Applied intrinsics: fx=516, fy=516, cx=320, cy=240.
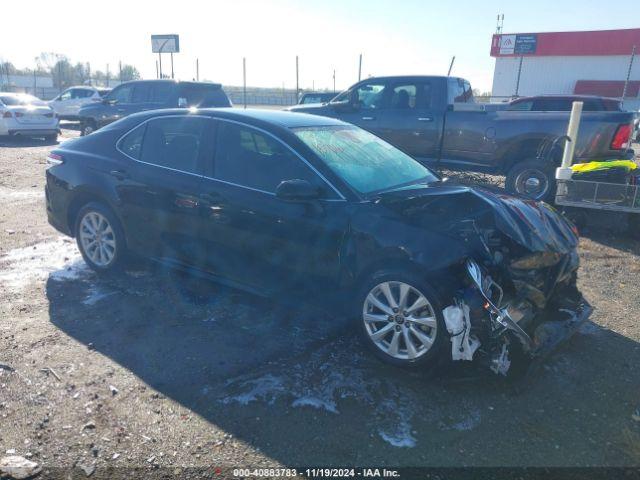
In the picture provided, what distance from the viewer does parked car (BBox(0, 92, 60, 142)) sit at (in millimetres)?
16062

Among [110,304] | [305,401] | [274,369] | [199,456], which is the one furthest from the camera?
[110,304]

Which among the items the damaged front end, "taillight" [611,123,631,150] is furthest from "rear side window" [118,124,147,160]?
"taillight" [611,123,631,150]

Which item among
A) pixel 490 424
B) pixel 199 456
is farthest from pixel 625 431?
pixel 199 456

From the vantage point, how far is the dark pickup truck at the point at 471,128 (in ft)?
25.3

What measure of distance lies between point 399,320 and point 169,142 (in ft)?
8.93

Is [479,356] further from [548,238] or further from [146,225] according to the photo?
[146,225]

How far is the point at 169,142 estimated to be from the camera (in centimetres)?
478

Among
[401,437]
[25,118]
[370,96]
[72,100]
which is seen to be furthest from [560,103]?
→ [72,100]

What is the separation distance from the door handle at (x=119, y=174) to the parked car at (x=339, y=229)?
15mm

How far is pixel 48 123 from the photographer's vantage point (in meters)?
16.7

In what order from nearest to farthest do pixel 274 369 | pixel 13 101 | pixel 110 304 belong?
pixel 274 369
pixel 110 304
pixel 13 101

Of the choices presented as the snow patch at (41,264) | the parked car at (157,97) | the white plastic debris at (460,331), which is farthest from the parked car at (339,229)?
the parked car at (157,97)

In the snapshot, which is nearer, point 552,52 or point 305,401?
point 305,401

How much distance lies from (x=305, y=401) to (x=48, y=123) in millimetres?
16744
